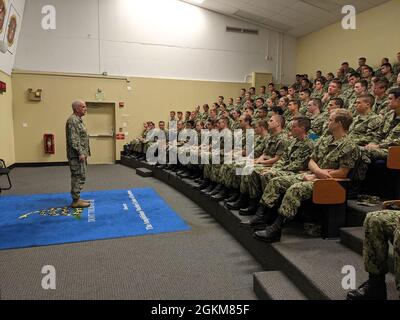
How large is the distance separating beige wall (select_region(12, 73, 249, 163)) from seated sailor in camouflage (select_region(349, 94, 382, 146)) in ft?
20.6

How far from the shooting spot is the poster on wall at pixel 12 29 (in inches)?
251

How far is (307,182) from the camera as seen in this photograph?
2.33 meters

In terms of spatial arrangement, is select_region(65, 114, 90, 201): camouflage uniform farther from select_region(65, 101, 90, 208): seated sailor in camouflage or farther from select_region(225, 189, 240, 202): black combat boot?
select_region(225, 189, 240, 202): black combat boot

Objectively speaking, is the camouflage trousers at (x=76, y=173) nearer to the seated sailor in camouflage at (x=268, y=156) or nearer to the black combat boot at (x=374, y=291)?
the seated sailor in camouflage at (x=268, y=156)

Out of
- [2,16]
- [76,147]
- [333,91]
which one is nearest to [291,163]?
[333,91]

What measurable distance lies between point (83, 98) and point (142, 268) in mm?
6910

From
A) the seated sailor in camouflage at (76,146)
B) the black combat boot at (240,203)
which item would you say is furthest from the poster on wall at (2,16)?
the black combat boot at (240,203)

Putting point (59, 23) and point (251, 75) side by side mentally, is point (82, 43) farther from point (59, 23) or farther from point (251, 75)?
point (251, 75)

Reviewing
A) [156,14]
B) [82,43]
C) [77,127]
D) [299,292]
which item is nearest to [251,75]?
[156,14]

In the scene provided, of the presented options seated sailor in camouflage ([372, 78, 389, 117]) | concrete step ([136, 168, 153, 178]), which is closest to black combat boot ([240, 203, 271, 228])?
seated sailor in camouflage ([372, 78, 389, 117])

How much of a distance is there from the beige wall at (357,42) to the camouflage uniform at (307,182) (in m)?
5.14

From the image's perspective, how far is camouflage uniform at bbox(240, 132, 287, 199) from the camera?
291 cm

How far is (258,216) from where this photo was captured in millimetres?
2568

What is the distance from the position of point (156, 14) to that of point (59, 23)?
8.20 ft
